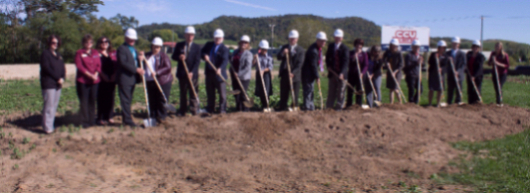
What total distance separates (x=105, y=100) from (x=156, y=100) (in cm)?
88

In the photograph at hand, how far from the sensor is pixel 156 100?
7258 mm

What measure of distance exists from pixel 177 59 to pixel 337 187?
4577 millimetres

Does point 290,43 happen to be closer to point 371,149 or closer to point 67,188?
point 371,149

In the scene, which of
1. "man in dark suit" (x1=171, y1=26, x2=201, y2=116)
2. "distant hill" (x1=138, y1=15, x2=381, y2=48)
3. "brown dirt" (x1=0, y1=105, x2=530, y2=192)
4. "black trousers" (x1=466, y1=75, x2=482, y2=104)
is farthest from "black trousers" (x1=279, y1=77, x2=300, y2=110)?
"black trousers" (x1=466, y1=75, x2=482, y2=104)

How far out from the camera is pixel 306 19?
812 centimetres

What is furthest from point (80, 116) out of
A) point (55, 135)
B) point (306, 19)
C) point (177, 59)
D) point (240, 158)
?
point (306, 19)

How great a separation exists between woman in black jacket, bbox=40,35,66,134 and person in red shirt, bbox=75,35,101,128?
391 mm

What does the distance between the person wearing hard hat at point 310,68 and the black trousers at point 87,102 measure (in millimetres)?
3822

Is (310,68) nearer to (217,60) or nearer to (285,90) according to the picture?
(285,90)

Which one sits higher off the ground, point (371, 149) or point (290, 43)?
point (290, 43)

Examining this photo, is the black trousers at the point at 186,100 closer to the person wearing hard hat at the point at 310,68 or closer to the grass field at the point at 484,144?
the grass field at the point at 484,144

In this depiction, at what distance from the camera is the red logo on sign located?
9.35m

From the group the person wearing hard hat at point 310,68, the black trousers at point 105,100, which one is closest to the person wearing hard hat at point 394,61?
the person wearing hard hat at point 310,68

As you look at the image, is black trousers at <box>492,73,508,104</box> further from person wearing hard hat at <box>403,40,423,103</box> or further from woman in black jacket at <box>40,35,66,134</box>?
woman in black jacket at <box>40,35,66,134</box>
